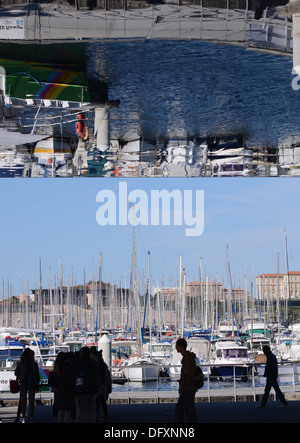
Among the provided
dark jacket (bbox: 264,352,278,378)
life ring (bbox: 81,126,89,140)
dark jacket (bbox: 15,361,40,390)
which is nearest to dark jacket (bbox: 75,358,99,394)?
dark jacket (bbox: 15,361,40,390)

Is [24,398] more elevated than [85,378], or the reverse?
[85,378]

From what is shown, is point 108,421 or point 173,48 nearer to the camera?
point 173,48

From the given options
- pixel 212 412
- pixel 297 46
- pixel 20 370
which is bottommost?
pixel 212 412

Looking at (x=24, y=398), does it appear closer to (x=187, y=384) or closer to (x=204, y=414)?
(x=187, y=384)

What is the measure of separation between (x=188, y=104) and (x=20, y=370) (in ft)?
16.8

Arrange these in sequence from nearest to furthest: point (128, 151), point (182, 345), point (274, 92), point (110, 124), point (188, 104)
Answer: point (182, 345), point (274, 92), point (188, 104), point (110, 124), point (128, 151)

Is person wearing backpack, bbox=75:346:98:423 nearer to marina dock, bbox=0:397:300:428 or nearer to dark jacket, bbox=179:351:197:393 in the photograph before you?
marina dock, bbox=0:397:300:428

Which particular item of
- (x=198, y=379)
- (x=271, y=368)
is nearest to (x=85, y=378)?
(x=198, y=379)

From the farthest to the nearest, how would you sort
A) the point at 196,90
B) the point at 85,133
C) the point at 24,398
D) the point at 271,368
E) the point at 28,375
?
the point at 271,368, the point at 85,133, the point at 24,398, the point at 28,375, the point at 196,90

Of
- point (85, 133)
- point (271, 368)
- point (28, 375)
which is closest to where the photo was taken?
point (28, 375)

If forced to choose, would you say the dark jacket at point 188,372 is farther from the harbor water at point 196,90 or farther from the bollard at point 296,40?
the bollard at point 296,40

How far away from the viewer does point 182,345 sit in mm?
12961
